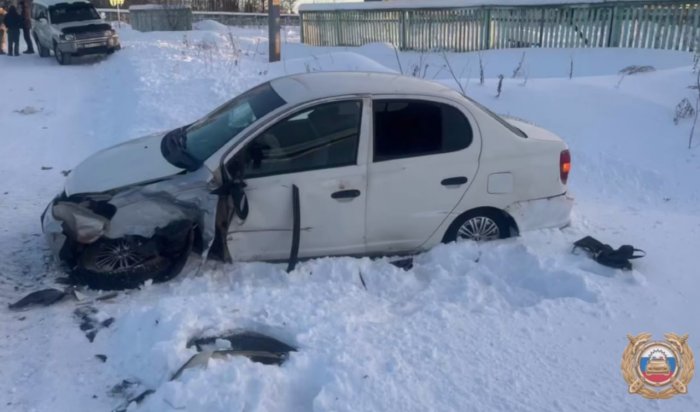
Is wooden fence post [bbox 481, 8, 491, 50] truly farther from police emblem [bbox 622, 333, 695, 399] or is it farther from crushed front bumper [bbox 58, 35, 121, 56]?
police emblem [bbox 622, 333, 695, 399]

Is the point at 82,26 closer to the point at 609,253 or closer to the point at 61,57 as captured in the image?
the point at 61,57

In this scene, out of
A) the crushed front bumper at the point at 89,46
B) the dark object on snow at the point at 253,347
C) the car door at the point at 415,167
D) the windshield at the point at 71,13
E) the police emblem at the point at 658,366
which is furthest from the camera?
the windshield at the point at 71,13

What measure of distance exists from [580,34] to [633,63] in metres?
2.33

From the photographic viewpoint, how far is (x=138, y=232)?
518 centimetres

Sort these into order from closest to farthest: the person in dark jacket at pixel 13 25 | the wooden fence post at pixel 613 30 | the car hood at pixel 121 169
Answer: the car hood at pixel 121 169, the wooden fence post at pixel 613 30, the person in dark jacket at pixel 13 25

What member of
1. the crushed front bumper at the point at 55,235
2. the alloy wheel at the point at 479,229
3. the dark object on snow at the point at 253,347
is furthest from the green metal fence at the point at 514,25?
the crushed front bumper at the point at 55,235

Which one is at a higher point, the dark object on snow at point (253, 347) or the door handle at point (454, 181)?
the door handle at point (454, 181)

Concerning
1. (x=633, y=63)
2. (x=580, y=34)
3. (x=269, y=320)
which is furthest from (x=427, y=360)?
(x=580, y=34)

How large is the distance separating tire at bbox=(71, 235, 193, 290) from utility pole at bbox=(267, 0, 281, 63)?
40.8ft

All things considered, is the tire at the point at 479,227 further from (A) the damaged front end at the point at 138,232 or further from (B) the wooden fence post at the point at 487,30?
(B) the wooden fence post at the point at 487,30

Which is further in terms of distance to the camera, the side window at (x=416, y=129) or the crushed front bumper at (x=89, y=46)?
the crushed front bumper at (x=89, y=46)

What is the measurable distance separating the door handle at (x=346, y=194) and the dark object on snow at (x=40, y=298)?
86.5 inches

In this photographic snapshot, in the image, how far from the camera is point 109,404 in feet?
12.3

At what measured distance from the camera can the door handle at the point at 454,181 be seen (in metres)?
5.62
